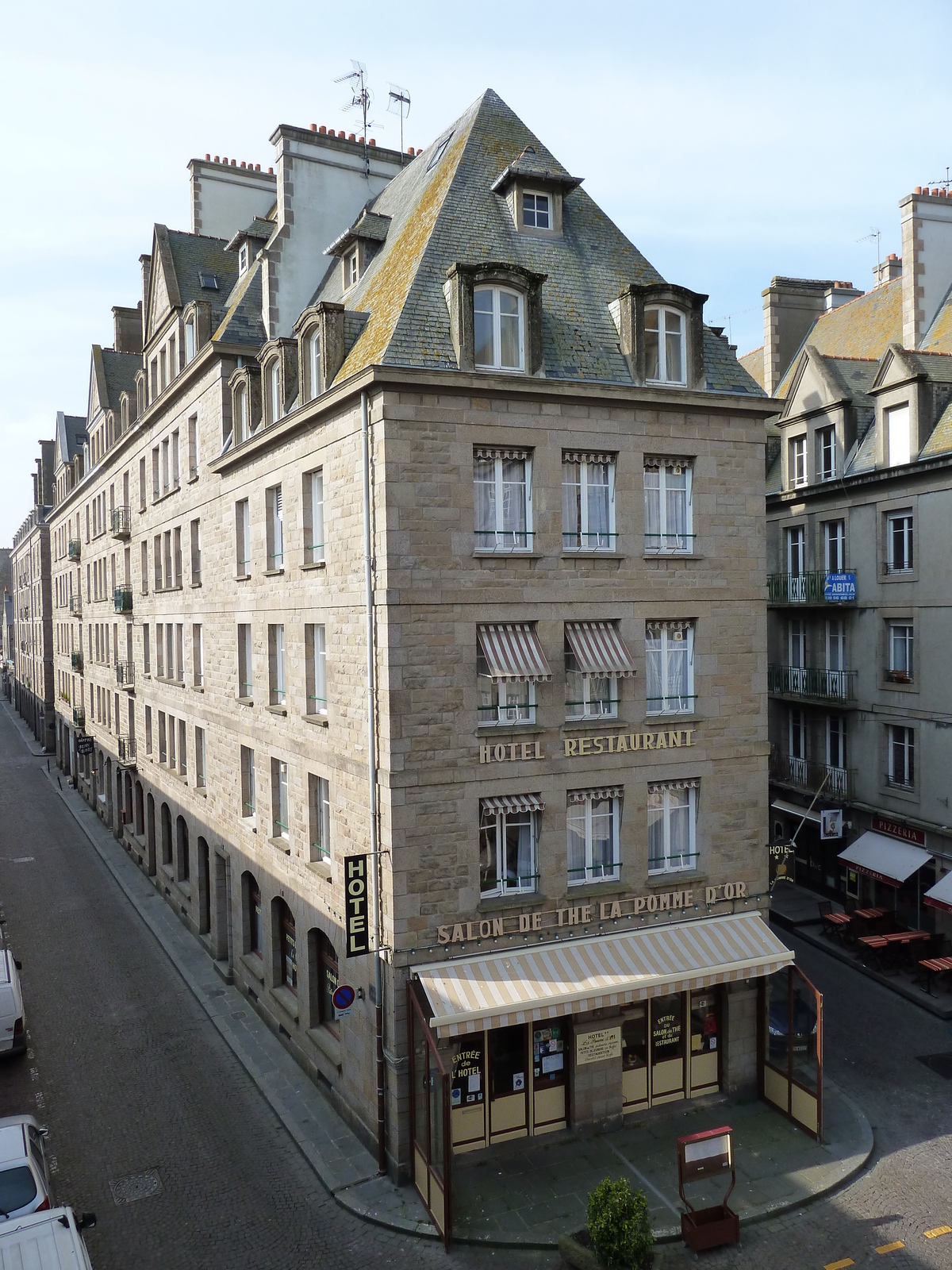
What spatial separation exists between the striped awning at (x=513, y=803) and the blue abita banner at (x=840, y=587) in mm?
16278

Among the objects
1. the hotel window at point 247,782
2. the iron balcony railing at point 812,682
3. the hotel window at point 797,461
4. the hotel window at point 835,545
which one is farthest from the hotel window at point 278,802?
the hotel window at point 797,461

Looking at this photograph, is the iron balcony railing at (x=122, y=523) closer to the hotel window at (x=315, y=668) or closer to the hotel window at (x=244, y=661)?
the hotel window at (x=244, y=661)

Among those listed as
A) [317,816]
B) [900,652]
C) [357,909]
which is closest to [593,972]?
[357,909]

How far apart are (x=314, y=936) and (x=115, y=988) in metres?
8.69

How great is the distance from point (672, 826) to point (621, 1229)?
7524 mm

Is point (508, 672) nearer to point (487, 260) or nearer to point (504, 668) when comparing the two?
point (504, 668)

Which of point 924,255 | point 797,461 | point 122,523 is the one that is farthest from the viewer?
point 122,523

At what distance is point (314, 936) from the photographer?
67.3 ft

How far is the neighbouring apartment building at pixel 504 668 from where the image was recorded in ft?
55.2

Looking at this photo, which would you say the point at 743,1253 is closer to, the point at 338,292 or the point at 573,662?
the point at 573,662

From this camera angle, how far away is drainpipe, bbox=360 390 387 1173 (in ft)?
55.7

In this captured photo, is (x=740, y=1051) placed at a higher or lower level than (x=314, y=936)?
lower

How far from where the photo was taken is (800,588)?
3219 cm

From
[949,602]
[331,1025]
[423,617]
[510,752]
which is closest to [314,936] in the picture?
[331,1025]
